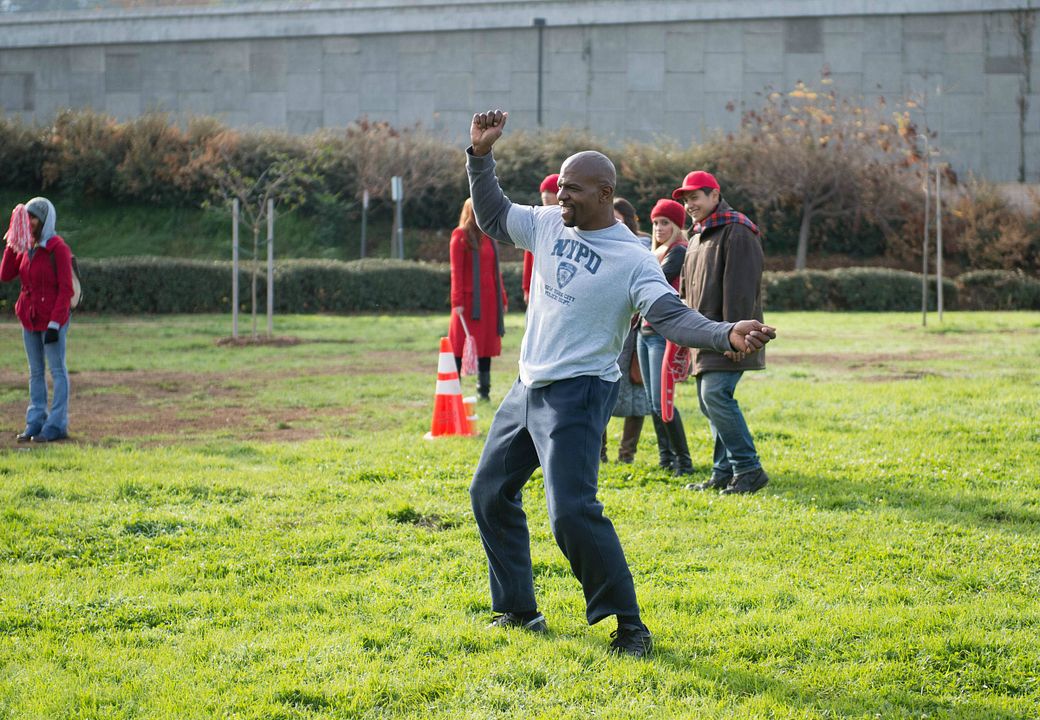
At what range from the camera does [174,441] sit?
9430 mm

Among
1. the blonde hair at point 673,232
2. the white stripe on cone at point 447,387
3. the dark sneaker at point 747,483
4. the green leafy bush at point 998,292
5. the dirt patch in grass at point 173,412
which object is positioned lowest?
the dirt patch in grass at point 173,412

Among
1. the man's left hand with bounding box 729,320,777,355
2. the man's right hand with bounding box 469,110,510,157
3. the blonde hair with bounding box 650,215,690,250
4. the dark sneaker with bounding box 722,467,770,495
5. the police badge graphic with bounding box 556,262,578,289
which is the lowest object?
the dark sneaker with bounding box 722,467,770,495

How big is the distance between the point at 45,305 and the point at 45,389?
68 cm

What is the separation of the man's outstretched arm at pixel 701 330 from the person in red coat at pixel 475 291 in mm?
6554

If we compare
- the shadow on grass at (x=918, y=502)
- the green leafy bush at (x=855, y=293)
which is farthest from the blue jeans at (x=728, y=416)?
the green leafy bush at (x=855, y=293)

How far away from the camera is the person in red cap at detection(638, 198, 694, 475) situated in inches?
311

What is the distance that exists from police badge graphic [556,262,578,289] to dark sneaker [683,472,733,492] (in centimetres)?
334

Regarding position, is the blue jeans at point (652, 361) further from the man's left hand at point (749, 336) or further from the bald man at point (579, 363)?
the man's left hand at point (749, 336)

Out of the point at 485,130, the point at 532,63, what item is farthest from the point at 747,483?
the point at 532,63

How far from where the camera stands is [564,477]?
4.39 metres

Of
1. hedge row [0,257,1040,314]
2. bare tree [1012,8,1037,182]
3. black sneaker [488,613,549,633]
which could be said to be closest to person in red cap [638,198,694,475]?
black sneaker [488,613,549,633]

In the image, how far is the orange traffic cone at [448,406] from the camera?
9.39m

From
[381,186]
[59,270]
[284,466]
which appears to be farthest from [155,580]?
[381,186]

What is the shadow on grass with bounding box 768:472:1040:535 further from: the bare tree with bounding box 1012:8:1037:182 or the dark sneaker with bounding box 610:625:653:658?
the bare tree with bounding box 1012:8:1037:182
